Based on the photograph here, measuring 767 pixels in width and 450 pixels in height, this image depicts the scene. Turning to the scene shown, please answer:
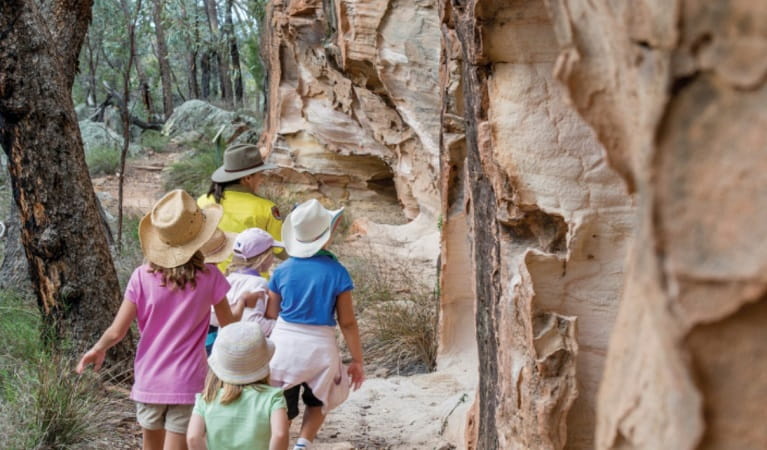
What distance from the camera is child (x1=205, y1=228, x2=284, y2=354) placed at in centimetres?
427

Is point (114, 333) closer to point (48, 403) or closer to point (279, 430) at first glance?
point (279, 430)

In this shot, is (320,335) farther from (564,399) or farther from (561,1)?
(561,1)

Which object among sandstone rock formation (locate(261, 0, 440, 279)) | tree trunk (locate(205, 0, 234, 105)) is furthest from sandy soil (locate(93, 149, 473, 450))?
tree trunk (locate(205, 0, 234, 105))

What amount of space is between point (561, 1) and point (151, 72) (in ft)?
105

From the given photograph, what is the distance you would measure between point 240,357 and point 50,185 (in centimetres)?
228

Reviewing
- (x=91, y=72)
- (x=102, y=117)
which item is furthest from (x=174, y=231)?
(x=102, y=117)

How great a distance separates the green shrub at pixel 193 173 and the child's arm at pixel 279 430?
33.7ft

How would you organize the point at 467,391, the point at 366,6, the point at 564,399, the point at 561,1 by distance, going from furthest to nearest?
the point at 366,6 → the point at 467,391 → the point at 564,399 → the point at 561,1

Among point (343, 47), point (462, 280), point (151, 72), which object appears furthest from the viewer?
point (151, 72)

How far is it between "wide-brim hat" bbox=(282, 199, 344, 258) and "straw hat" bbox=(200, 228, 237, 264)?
38cm

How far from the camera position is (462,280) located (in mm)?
5746

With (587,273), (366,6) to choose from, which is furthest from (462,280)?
(366,6)

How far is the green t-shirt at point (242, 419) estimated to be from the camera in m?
3.24

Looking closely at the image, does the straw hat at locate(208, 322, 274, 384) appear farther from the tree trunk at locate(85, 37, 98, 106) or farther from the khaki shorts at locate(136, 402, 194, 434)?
the tree trunk at locate(85, 37, 98, 106)
